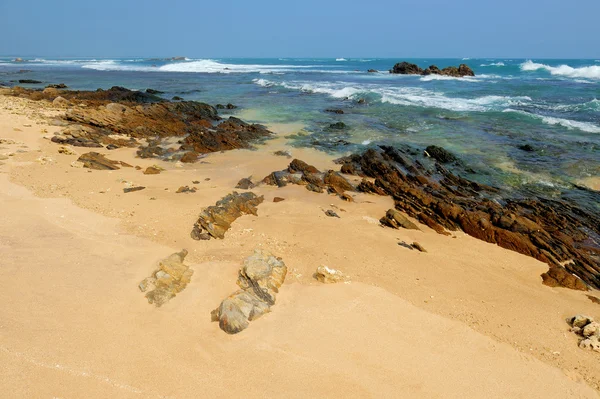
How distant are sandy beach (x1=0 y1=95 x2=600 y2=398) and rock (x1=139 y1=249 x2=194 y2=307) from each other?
0.12 m

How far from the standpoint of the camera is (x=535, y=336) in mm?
4477

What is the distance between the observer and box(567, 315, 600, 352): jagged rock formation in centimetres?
426

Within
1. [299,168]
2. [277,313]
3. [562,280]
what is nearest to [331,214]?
[299,168]

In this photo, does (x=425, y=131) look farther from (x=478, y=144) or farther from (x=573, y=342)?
(x=573, y=342)

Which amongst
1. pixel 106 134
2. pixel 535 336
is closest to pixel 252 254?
pixel 535 336

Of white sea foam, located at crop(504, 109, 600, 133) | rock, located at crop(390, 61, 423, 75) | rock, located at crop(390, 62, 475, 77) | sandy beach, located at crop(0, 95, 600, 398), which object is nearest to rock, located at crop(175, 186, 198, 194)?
sandy beach, located at crop(0, 95, 600, 398)

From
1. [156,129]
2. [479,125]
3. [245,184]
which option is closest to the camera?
[245,184]

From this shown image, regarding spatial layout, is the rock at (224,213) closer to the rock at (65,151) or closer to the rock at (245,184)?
the rock at (245,184)

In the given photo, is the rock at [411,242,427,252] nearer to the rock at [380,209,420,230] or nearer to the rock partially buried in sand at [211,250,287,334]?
the rock at [380,209,420,230]

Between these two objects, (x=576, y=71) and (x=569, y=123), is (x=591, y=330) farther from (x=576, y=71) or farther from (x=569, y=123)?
(x=576, y=71)

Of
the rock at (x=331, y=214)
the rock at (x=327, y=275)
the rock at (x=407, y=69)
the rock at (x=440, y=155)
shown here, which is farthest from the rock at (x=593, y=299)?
the rock at (x=407, y=69)

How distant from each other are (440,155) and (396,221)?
6.13m

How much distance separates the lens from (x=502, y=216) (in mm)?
7508

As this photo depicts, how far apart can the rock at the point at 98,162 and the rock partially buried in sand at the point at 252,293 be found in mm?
6741
